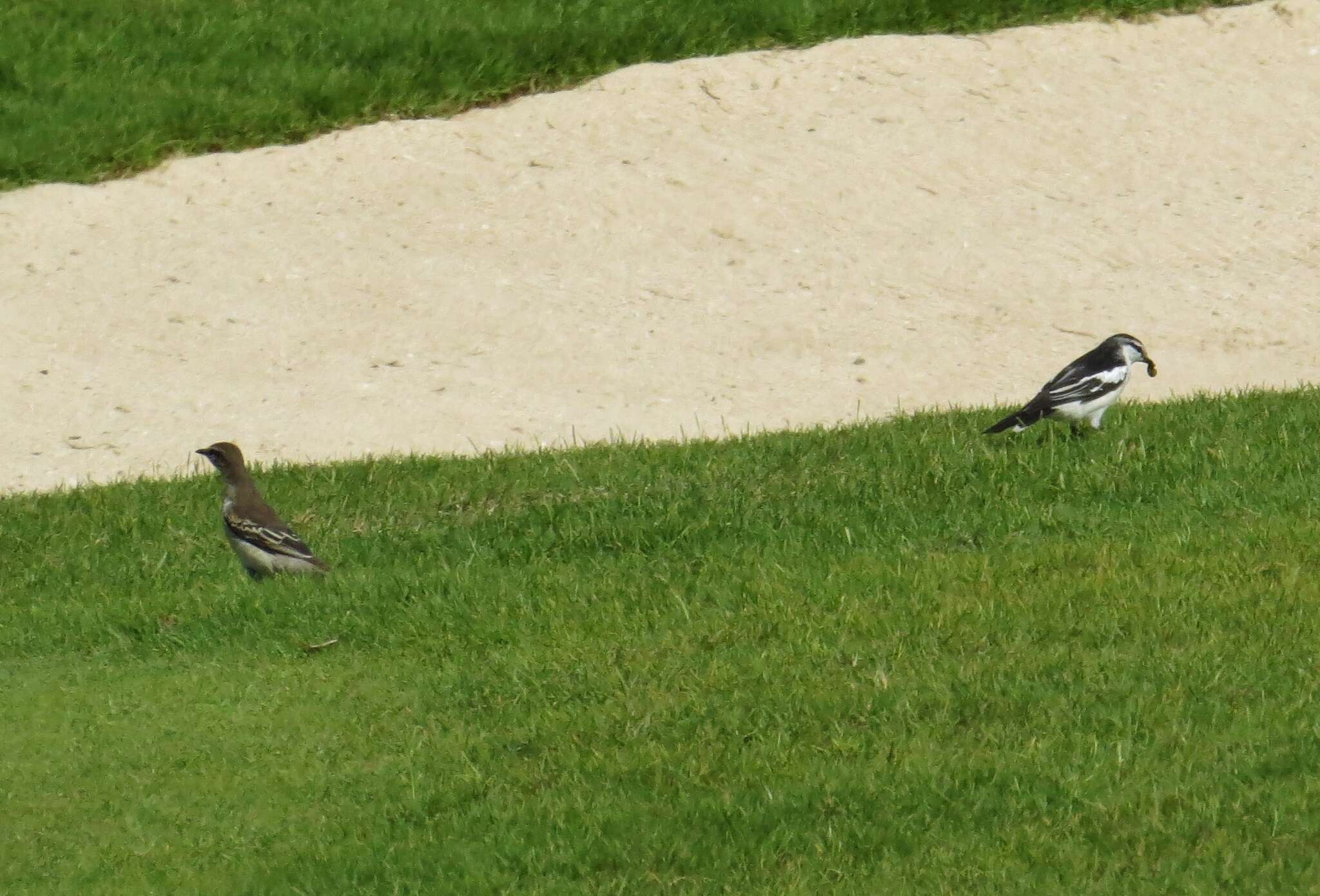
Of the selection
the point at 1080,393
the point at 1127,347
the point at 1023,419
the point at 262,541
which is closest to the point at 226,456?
the point at 262,541

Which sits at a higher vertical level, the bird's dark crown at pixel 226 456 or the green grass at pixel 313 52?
the green grass at pixel 313 52

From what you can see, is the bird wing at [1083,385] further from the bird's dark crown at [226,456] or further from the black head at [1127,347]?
the bird's dark crown at [226,456]

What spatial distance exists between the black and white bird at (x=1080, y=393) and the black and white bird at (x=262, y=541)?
11.3 feet

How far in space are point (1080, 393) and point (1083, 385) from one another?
4cm

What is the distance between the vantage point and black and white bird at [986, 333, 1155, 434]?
31.1ft

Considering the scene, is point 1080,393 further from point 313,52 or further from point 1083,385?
point 313,52

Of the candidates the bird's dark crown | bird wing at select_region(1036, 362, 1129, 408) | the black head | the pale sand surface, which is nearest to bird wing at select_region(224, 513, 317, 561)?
the bird's dark crown

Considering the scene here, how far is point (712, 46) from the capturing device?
15656 millimetres

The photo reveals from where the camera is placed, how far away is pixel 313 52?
15250 mm

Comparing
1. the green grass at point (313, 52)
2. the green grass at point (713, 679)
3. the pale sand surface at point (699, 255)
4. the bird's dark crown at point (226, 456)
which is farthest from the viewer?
the green grass at point (313, 52)

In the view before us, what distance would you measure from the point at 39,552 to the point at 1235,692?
5.88 meters

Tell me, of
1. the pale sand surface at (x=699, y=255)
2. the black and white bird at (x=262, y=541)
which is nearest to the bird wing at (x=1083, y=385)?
the pale sand surface at (x=699, y=255)

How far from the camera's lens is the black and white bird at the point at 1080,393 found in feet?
31.1

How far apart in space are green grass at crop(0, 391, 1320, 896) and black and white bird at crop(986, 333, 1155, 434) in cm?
16
